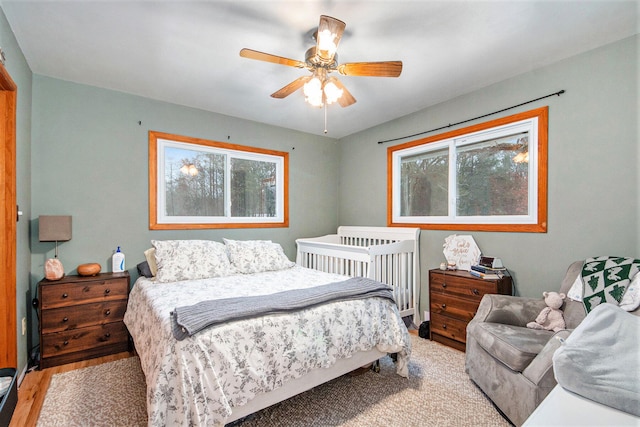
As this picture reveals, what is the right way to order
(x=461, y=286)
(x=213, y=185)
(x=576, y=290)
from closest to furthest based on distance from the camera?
(x=576, y=290) → (x=461, y=286) → (x=213, y=185)

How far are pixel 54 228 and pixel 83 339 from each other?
983 mm

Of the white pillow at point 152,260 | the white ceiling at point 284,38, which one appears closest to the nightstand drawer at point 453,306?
the white ceiling at point 284,38

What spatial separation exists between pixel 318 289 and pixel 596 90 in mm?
2588

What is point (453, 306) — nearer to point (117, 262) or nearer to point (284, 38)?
point (284, 38)

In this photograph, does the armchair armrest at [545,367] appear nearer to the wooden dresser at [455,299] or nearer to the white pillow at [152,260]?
the wooden dresser at [455,299]

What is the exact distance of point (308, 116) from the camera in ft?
12.1

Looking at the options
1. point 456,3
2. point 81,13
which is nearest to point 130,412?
point 81,13

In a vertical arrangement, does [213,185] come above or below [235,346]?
above

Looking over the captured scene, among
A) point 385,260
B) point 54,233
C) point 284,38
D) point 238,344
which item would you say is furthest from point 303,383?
point 54,233

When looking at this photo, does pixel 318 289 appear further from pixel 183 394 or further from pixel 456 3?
pixel 456 3

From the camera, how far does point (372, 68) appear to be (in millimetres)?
1947

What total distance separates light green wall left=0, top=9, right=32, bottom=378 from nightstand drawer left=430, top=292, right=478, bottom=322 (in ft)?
11.4

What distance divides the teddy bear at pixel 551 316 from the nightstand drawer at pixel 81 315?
3383mm

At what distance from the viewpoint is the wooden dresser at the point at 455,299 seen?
102 inches
